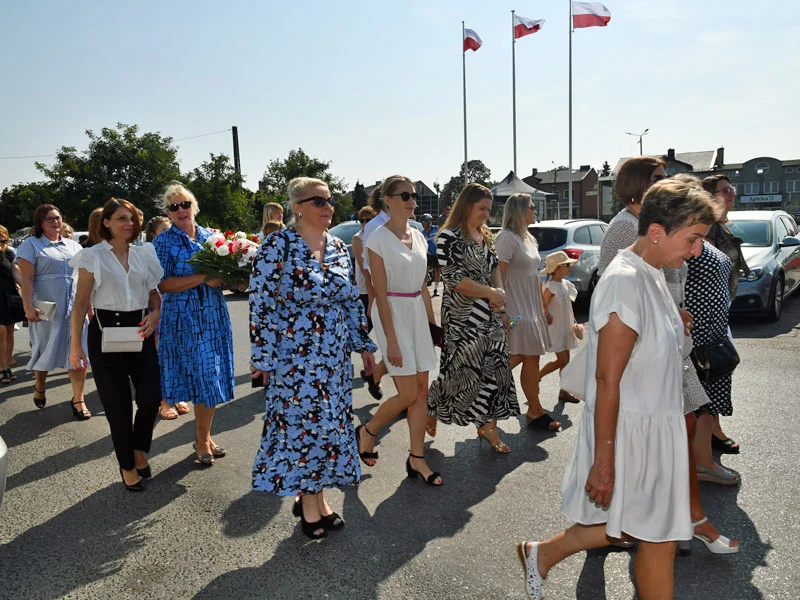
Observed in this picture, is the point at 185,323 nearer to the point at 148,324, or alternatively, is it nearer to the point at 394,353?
the point at 148,324

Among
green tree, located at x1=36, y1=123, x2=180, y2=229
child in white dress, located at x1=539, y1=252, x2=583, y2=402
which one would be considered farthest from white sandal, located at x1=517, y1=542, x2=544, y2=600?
green tree, located at x1=36, y1=123, x2=180, y2=229

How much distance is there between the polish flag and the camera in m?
32.8

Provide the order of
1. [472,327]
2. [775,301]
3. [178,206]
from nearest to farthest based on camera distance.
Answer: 1. [178,206]
2. [472,327]
3. [775,301]

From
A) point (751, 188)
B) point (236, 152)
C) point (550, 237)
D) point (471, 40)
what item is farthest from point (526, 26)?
point (751, 188)

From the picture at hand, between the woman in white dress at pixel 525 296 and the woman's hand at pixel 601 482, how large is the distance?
2.90 metres

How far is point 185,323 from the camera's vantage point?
4586mm

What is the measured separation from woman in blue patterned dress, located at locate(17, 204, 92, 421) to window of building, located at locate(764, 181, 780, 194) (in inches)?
3652

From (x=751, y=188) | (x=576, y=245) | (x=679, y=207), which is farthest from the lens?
(x=751, y=188)

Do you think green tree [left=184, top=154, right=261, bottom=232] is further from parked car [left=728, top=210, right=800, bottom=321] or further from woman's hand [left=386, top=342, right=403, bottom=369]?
woman's hand [left=386, top=342, right=403, bottom=369]

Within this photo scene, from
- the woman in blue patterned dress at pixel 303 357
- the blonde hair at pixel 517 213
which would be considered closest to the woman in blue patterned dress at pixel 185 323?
the woman in blue patterned dress at pixel 303 357

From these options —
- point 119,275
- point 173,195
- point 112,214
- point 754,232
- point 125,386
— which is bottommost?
point 125,386

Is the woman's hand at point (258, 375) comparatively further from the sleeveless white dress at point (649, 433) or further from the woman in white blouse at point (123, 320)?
the sleeveless white dress at point (649, 433)

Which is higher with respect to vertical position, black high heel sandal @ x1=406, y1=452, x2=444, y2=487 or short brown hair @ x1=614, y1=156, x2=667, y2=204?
short brown hair @ x1=614, y1=156, x2=667, y2=204

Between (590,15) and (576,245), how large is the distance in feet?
72.2
